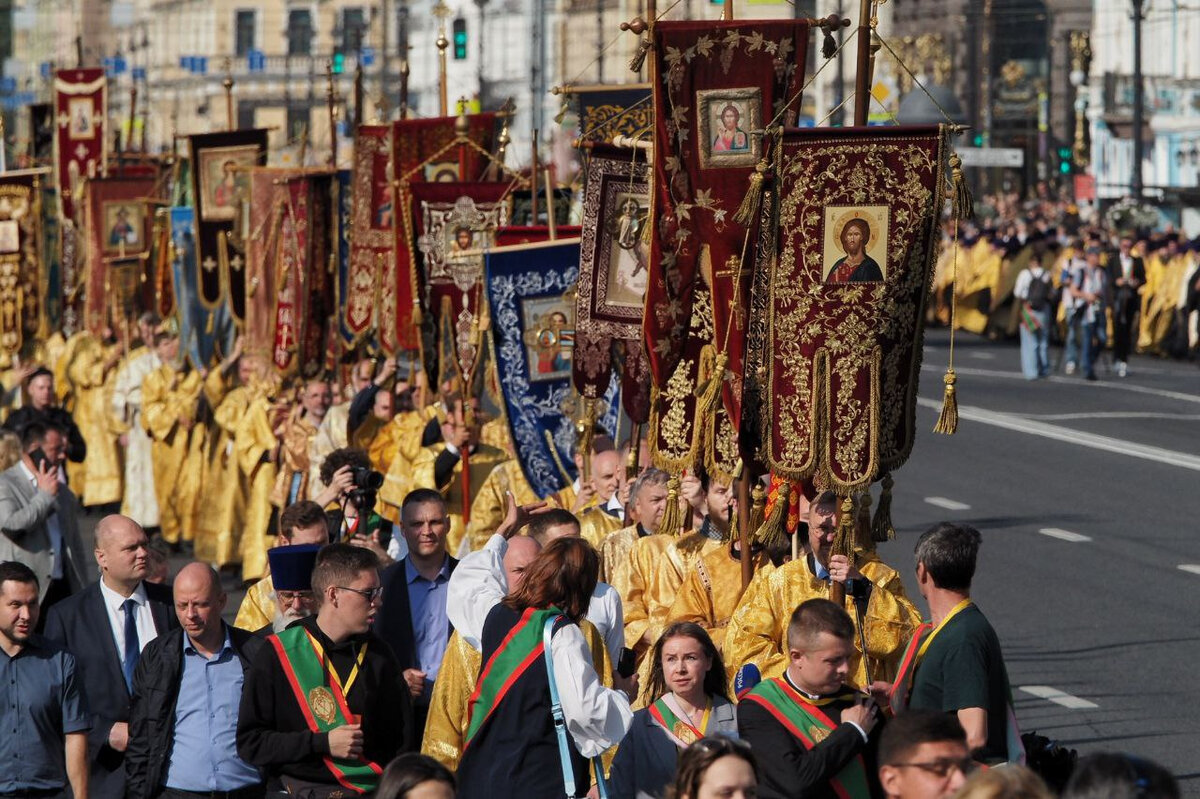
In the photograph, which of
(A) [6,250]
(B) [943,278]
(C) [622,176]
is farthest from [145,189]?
(B) [943,278]

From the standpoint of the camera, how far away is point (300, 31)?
98812mm

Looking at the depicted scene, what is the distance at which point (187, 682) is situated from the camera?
7.33 metres

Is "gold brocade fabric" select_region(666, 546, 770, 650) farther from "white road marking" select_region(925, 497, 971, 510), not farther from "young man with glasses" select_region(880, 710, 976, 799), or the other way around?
"white road marking" select_region(925, 497, 971, 510)

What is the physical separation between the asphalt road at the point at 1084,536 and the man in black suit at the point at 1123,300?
0.37 metres

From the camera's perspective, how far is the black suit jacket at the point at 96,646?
792cm

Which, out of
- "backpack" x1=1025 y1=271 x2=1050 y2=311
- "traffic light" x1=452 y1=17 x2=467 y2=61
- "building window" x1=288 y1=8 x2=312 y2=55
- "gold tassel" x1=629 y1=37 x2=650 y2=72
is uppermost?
"building window" x1=288 y1=8 x2=312 y2=55

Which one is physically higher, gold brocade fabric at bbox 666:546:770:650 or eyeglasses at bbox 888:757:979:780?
eyeglasses at bbox 888:757:979:780

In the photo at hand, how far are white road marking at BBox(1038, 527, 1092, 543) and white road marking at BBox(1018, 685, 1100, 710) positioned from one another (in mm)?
4917

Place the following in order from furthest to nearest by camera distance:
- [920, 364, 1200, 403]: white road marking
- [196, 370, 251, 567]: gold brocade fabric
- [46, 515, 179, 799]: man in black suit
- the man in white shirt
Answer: [920, 364, 1200, 403]: white road marking < [196, 370, 251, 567]: gold brocade fabric < the man in white shirt < [46, 515, 179, 799]: man in black suit

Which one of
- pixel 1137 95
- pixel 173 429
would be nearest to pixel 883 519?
pixel 173 429

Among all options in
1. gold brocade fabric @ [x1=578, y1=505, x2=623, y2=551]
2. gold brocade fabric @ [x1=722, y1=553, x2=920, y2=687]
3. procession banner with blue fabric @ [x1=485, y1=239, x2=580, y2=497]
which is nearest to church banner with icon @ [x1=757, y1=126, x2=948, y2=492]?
gold brocade fabric @ [x1=722, y1=553, x2=920, y2=687]

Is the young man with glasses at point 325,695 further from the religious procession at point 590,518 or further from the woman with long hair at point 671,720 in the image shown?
the woman with long hair at point 671,720

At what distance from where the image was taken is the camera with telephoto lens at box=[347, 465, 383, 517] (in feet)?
31.9

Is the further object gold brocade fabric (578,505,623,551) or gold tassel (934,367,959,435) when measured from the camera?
gold brocade fabric (578,505,623,551)
